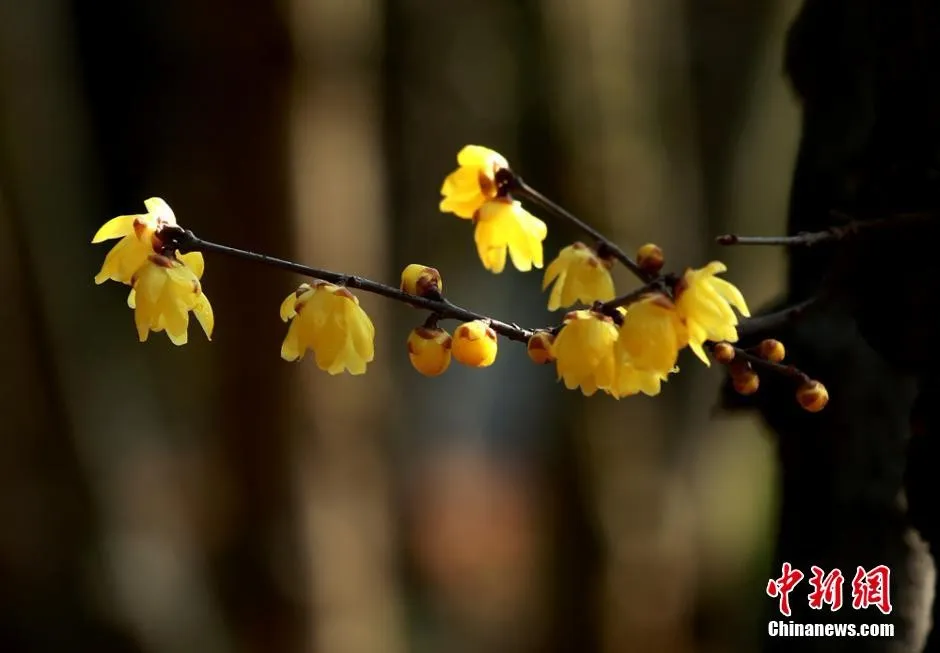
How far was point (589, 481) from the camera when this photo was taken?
1192mm

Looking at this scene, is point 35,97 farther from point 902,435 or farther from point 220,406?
point 902,435

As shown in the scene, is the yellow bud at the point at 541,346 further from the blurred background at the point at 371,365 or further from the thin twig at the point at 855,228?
the blurred background at the point at 371,365

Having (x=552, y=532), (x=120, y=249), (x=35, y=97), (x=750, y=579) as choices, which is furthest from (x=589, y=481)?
(x=120, y=249)

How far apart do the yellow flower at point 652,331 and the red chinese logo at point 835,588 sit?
26cm

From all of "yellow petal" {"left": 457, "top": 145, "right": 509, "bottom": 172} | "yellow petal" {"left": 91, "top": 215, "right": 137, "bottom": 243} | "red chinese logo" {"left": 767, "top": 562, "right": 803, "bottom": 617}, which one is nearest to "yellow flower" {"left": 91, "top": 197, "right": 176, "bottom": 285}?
"yellow petal" {"left": 91, "top": 215, "right": 137, "bottom": 243}

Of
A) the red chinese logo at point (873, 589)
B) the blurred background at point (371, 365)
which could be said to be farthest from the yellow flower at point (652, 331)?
the blurred background at point (371, 365)

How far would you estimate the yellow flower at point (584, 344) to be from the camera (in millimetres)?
230

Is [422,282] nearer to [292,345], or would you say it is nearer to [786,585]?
[292,345]

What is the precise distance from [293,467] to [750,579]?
0.79m

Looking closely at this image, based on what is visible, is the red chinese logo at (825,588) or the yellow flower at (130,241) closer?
the yellow flower at (130,241)

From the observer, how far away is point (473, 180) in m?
0.28

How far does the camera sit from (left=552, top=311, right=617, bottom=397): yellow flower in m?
0.23

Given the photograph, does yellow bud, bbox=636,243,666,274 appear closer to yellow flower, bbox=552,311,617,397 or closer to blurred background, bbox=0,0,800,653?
yellow flower, bbox=552,311,617,397

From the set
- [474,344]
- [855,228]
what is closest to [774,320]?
[855,228]
